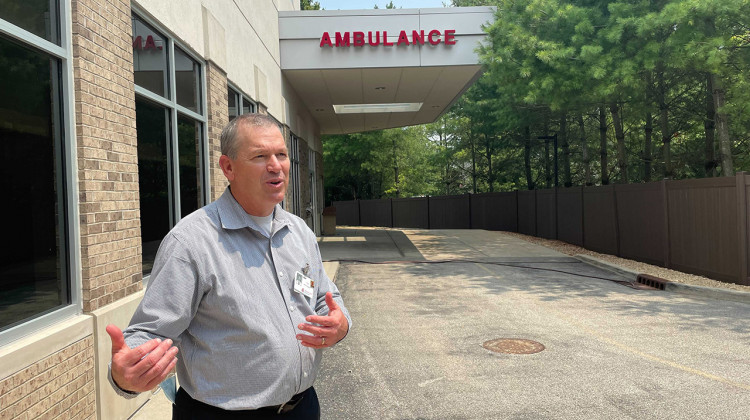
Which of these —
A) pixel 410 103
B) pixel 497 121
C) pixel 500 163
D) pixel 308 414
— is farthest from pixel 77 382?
pixel 500 163

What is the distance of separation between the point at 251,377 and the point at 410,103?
71.0 ft

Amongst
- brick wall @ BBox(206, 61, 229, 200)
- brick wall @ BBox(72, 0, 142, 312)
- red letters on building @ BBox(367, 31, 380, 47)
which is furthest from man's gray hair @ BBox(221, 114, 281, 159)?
red letters on building @ BBox(367, 31, 380, 47)

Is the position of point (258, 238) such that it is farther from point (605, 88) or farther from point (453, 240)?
point (453, 240)

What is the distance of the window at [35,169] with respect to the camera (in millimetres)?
3588

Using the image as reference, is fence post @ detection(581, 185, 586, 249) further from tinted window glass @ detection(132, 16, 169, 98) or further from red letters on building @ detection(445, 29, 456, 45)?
tinted window glass @ detection(132, 16, 169, 98)

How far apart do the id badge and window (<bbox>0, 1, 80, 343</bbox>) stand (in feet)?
7.45

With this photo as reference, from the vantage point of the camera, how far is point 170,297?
1865 millimetres

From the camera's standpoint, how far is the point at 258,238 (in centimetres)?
215

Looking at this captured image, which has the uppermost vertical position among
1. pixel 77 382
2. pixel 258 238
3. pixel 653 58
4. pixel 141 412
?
pixel 653 58

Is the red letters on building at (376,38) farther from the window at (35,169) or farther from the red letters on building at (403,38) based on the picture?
the window at (35,169)

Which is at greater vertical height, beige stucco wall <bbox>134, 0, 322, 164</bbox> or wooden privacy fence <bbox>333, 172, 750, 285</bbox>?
beige stucco wall <bbox>134, 0, 322, 164</bbox>

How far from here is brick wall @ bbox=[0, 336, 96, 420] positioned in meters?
3.21

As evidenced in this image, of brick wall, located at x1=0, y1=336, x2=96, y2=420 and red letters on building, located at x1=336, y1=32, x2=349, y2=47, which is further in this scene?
red letters on building, located at x1=336, y1=32, x2=349, y2=47

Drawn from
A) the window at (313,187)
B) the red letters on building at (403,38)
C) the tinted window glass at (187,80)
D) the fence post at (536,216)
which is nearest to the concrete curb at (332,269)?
the tinted window glass at (187,80)
